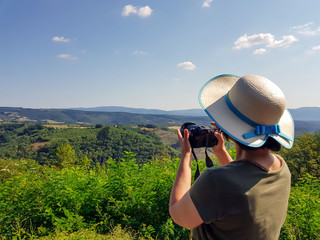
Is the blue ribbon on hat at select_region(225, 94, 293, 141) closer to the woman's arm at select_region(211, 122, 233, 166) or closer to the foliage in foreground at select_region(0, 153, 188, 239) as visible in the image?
the woman's arm at select_region(211, 122, 233, 166)

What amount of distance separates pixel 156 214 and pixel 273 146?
3463mm

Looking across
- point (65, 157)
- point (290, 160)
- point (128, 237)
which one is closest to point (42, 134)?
point (65, 157)

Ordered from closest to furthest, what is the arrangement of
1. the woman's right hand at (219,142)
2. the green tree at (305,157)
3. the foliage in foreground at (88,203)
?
the woman's right hand at (219,142) → the foliage in foreground at (88,203) → the green tree at (305,157)

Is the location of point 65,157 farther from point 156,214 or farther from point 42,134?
point 42,134

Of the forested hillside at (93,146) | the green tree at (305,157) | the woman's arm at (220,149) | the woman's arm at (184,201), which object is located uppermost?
the woman's arm at (220,149)

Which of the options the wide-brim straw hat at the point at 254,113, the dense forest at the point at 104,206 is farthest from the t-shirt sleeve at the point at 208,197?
the dense forest at the point at 104,206

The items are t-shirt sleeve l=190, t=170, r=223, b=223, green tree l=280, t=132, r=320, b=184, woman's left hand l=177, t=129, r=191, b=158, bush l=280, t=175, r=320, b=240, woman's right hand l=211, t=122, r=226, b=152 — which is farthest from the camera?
green tree l=280, t=132, r=320, b=184

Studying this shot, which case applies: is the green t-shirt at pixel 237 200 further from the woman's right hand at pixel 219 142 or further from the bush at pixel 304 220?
the bush at pixel 304 220

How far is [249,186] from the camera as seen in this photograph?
0.95m

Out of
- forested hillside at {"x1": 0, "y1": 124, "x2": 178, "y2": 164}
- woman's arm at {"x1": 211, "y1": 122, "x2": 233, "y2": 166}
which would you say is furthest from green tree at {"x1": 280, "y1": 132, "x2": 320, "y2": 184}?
forested hillside at {"x1": 0, "y1": 124, "x2": 178, "y2": 164}

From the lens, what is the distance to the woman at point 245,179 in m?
0.94

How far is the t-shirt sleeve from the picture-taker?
3.05 feet

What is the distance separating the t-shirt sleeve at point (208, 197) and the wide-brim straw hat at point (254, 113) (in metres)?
0.27

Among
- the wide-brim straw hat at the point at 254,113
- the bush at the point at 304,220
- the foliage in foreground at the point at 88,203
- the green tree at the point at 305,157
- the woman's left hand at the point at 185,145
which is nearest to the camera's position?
the wide-brim straw hat at the point at 254,113
